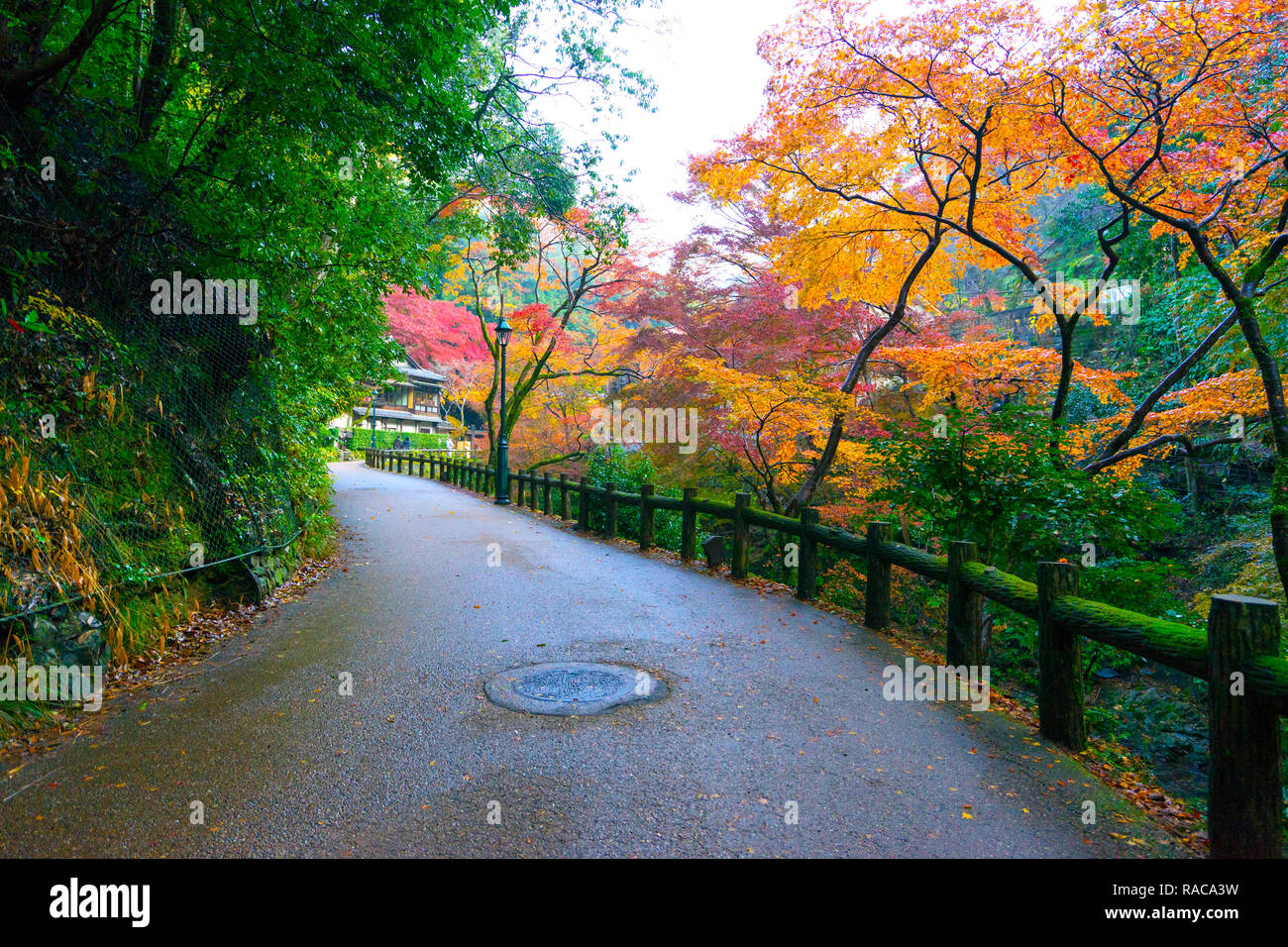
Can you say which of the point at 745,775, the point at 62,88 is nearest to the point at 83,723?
the point at 745,775

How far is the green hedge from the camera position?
40278 mm

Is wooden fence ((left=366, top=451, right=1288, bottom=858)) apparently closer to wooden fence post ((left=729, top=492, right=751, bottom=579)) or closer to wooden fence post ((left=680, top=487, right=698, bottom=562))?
wooden fence post ((left=729, top=492, right=751, bottom=579))

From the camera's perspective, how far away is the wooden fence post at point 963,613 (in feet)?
15.2

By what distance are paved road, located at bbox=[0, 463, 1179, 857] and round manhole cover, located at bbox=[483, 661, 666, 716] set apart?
0.13 m

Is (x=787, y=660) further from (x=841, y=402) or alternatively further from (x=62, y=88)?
(x=62, y=88)

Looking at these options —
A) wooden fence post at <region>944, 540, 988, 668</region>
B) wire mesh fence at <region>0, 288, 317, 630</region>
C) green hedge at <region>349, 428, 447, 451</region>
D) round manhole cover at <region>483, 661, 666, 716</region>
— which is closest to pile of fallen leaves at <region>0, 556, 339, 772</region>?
wire mesh fence at <region>0, 288, 317, 630</region>

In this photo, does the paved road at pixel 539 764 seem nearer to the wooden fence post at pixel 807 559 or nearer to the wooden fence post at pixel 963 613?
the wooden fence post at pixel 963 613

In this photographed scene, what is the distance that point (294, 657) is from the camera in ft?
15.2

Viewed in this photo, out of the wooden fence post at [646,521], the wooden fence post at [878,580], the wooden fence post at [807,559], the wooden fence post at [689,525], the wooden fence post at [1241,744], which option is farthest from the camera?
the wooden fence post at [646,521]

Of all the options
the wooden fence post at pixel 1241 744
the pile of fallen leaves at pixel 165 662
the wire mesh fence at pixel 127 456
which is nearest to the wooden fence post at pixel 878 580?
the wooden fence post at pixel 1241 744

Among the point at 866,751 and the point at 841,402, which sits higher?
the point at 841,402

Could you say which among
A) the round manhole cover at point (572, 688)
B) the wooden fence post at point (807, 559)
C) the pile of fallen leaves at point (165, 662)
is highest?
the wooden fence post at point (807, 559)

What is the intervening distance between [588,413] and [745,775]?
17238mm

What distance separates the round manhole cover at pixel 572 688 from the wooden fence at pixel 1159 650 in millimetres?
2291
